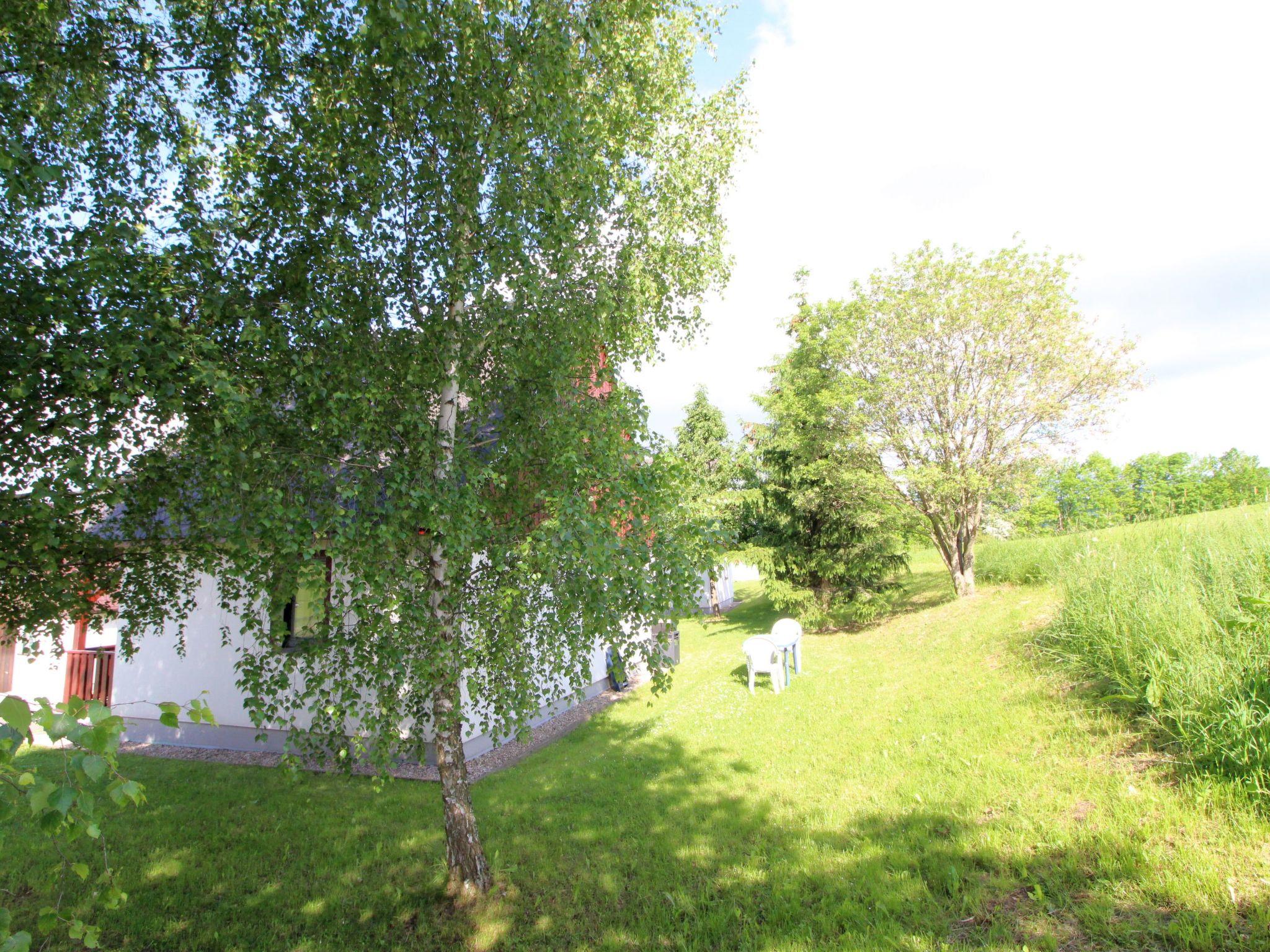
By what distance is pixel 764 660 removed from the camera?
10.9 metres

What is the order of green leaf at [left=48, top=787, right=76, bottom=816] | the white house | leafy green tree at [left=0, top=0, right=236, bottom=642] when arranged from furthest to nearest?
the white house < leafy green tree at [left=0, top=0, right=236, bottom=642] < green leaf at [left=48, top=787, right=76, bottom=816]

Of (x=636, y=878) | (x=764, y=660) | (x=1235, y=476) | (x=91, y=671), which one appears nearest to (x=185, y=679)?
(x=91, y=671)

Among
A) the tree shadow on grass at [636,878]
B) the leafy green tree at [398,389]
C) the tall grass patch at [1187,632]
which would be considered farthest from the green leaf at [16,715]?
the tall grass patch at [1187,632]

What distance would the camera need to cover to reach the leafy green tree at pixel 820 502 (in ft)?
49.2

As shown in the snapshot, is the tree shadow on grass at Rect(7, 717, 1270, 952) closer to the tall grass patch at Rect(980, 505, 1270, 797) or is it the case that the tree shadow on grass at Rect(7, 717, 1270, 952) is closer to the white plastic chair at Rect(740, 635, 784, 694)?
the tall grass patch at Rect(980, 505, 1270, 797)

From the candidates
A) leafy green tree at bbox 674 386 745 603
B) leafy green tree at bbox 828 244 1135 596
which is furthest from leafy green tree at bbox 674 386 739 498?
leafy green tree at bbox 828 244 1135 596

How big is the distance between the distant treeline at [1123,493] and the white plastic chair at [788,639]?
610 cm

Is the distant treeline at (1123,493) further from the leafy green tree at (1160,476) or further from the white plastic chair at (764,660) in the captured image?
the white plastic chair at (764,660)

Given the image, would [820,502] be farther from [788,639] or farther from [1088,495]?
[1088,495]

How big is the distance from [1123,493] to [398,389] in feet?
154

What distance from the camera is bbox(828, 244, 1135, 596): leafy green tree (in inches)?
531

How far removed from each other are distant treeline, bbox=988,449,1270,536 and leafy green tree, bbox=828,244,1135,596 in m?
1.16

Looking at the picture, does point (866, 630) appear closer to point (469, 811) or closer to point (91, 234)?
point (469, 811)

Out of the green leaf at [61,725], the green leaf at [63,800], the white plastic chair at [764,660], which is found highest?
the green leaf at [61,725]
